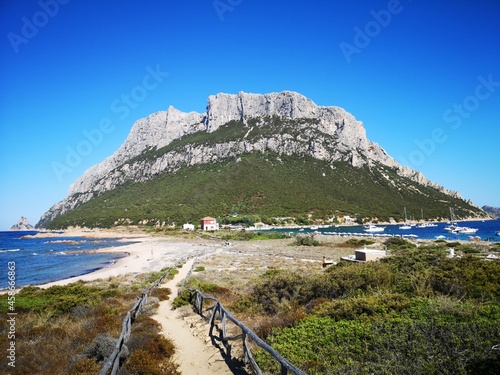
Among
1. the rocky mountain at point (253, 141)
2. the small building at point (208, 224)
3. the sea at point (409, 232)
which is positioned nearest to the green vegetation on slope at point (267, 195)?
the rocky mountain at point (253, 141)

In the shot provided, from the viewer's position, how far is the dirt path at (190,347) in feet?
22.3

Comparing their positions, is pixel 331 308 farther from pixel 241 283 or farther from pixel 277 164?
pixel 277 164

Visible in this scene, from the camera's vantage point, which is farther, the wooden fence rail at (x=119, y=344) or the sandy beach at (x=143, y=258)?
the sandy beach at (x=143, y=258)

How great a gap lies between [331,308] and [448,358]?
392 centimetres

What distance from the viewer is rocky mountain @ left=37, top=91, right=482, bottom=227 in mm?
138000

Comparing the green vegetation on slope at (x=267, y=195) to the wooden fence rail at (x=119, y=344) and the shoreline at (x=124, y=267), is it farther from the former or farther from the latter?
the wooden fence rail at (x=119, y=344)

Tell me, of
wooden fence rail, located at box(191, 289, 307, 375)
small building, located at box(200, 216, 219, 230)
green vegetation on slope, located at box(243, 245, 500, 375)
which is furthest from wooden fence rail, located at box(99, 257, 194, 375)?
small building, located at box(200, 216, 219, 230)

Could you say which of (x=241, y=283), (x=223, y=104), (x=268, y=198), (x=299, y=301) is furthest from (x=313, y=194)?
(x=299, y=301)

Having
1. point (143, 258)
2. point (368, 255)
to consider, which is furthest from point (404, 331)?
point (143, 258)

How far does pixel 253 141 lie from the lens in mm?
141250

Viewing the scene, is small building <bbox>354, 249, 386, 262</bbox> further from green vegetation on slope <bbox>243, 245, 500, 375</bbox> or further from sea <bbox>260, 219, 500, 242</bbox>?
sea <bbox>260, 219, 500, 242</bbox>

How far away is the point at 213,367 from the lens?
683 centimetres

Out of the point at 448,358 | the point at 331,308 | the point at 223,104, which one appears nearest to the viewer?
the point at 448,358

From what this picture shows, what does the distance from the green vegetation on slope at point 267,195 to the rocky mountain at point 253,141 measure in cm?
517
